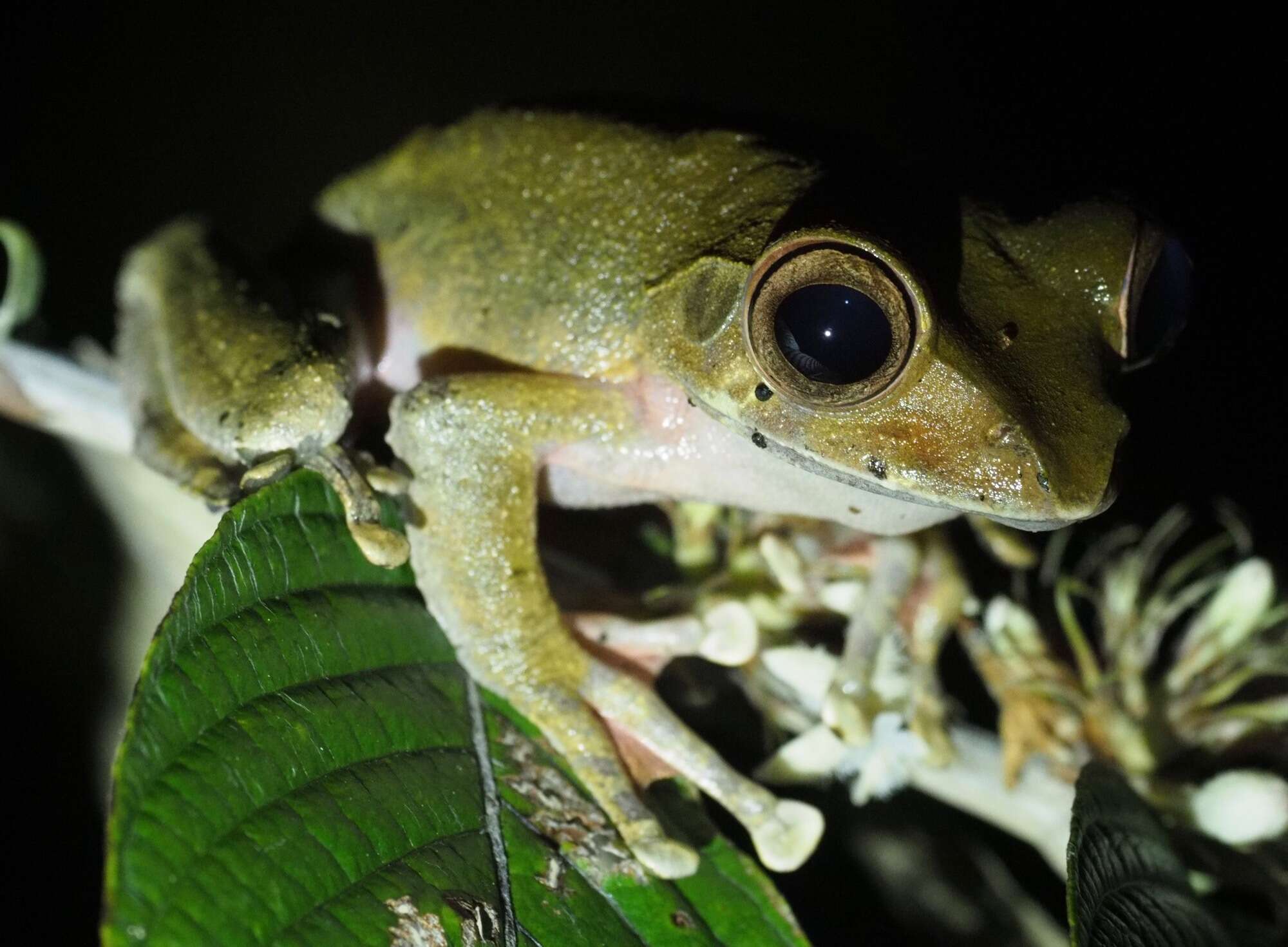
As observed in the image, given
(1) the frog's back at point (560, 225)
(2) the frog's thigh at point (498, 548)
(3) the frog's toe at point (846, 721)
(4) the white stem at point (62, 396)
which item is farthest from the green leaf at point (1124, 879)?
(4) the white stem at point (62, 396)

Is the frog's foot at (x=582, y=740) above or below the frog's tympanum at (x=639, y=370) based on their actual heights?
below

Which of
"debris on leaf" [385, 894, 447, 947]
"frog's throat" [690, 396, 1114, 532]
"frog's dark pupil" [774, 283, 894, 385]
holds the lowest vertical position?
"debris on leaf" [385, 894, 447, 947]

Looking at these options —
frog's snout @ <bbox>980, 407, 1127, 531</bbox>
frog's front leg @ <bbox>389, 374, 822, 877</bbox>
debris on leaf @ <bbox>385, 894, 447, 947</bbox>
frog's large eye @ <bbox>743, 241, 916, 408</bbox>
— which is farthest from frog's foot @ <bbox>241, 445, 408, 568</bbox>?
frog's snout @ <bbox>980, 407, 1127, 531</bbox>

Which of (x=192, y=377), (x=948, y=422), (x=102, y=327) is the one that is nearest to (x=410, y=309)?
(x=192, y=377)

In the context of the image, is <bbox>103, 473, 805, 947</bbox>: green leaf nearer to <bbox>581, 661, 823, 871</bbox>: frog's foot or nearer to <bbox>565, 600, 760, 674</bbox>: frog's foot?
<bbox>581, 661, 823, 871</bbox>: frog's foot

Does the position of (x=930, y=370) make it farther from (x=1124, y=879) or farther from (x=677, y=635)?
(x=1124, y=879)

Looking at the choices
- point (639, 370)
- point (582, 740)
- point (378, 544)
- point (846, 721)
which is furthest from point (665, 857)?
point (639, 370)

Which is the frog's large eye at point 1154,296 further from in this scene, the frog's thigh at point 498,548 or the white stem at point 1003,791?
the frog's thigh at point 498,548
